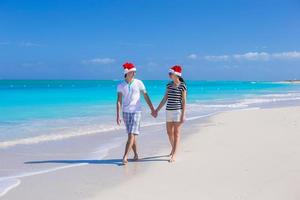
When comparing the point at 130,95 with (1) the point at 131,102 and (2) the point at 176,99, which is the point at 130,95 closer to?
(1) the point at 131,102

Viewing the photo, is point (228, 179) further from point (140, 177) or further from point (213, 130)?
point (213, 130)

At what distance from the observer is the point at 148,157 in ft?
24.9

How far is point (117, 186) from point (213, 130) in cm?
599

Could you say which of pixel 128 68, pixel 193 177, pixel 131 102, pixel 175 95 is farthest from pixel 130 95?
pixel 193 177

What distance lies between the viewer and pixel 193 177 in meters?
5.88

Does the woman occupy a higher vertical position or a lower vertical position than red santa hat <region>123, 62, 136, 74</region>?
lower

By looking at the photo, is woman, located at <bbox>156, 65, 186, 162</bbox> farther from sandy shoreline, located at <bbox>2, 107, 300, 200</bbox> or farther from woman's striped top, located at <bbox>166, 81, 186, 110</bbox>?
sandy shoreline, located at <bbox>2, 107, 300, 200</bbox>

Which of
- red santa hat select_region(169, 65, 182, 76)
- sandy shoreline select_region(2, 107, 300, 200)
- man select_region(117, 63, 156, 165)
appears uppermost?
red santa hat select_region(169, 65, 182, 76)

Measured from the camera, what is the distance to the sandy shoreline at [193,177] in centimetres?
510

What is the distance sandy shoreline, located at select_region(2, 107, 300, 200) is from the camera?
510cm

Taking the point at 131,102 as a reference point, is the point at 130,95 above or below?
Result: above

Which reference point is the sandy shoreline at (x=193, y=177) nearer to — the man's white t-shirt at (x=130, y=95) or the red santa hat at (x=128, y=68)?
the man's white t-shirt at (x=130, y=95)

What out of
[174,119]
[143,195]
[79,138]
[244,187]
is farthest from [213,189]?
[79,138]

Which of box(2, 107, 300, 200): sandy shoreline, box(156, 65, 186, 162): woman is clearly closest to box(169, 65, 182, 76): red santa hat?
box(156, 65, 186, 162): woman
